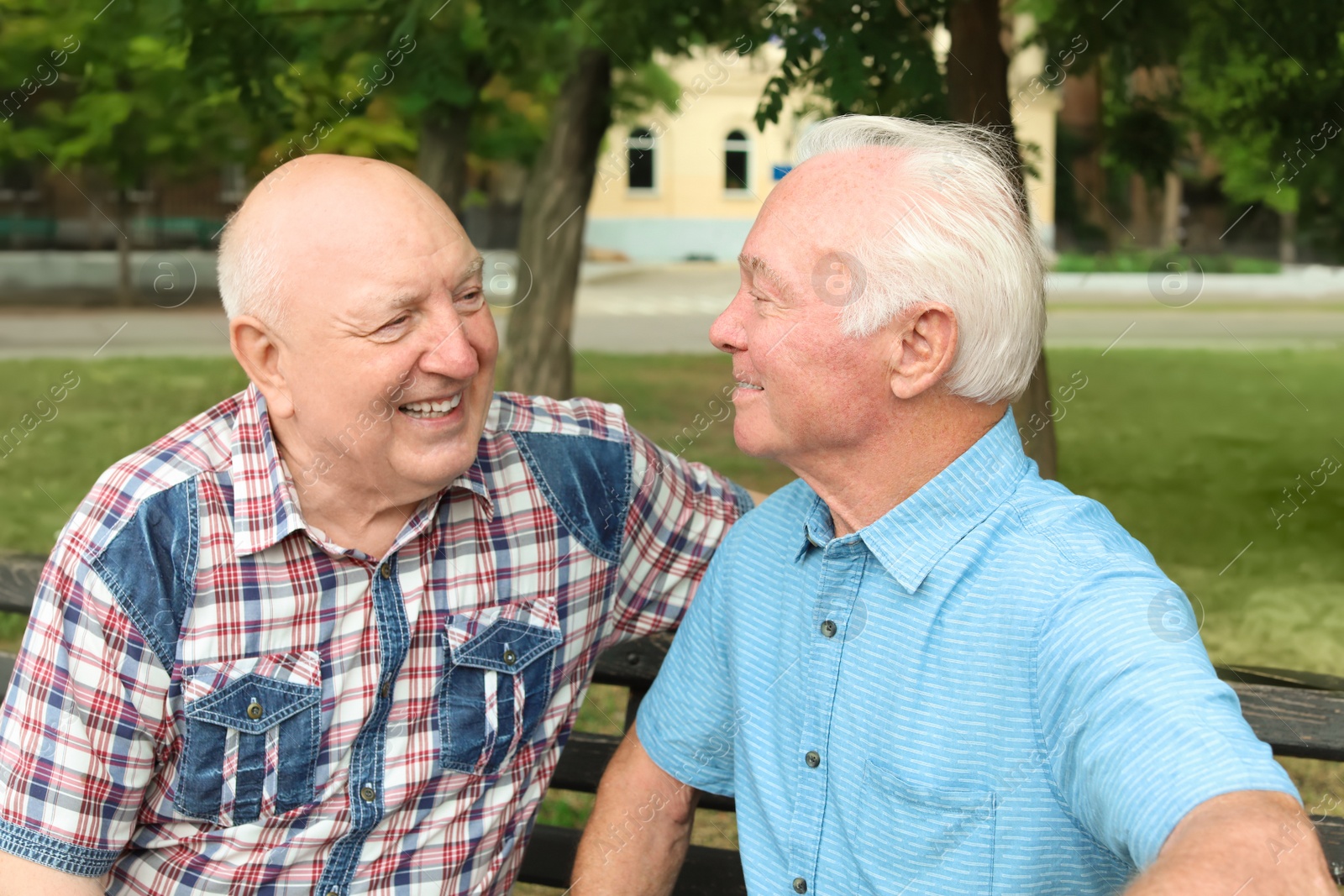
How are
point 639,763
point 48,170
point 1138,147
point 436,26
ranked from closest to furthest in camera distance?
point 639,763, point 436,26, point 1138,147, point 48,170

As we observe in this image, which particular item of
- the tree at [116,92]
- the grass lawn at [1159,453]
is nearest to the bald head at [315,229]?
the grass lawn at [1159,453]

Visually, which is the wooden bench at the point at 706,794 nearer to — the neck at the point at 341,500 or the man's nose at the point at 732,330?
the neck at the point at 341,500

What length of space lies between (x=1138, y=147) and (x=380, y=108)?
12629 mm

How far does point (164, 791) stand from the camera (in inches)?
86.7

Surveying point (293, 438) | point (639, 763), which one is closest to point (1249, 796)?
point (639, 763)

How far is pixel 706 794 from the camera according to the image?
2.54 meters

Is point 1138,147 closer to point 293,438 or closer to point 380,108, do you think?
point 293,438

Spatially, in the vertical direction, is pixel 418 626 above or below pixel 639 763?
above

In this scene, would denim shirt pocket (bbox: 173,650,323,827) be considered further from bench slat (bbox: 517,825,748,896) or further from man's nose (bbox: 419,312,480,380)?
bench slat (bbox: 517,825,748,896)

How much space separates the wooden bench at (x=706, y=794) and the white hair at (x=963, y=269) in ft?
2.69

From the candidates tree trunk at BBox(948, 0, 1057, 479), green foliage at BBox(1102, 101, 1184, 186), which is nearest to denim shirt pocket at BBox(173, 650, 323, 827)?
tree trunk at BBox(948, 0, 1057, 479)

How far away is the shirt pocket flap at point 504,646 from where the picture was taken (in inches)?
91.3

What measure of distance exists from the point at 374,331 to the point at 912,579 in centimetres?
94

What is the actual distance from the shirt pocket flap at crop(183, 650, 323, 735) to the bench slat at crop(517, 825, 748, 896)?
2.23 ft
